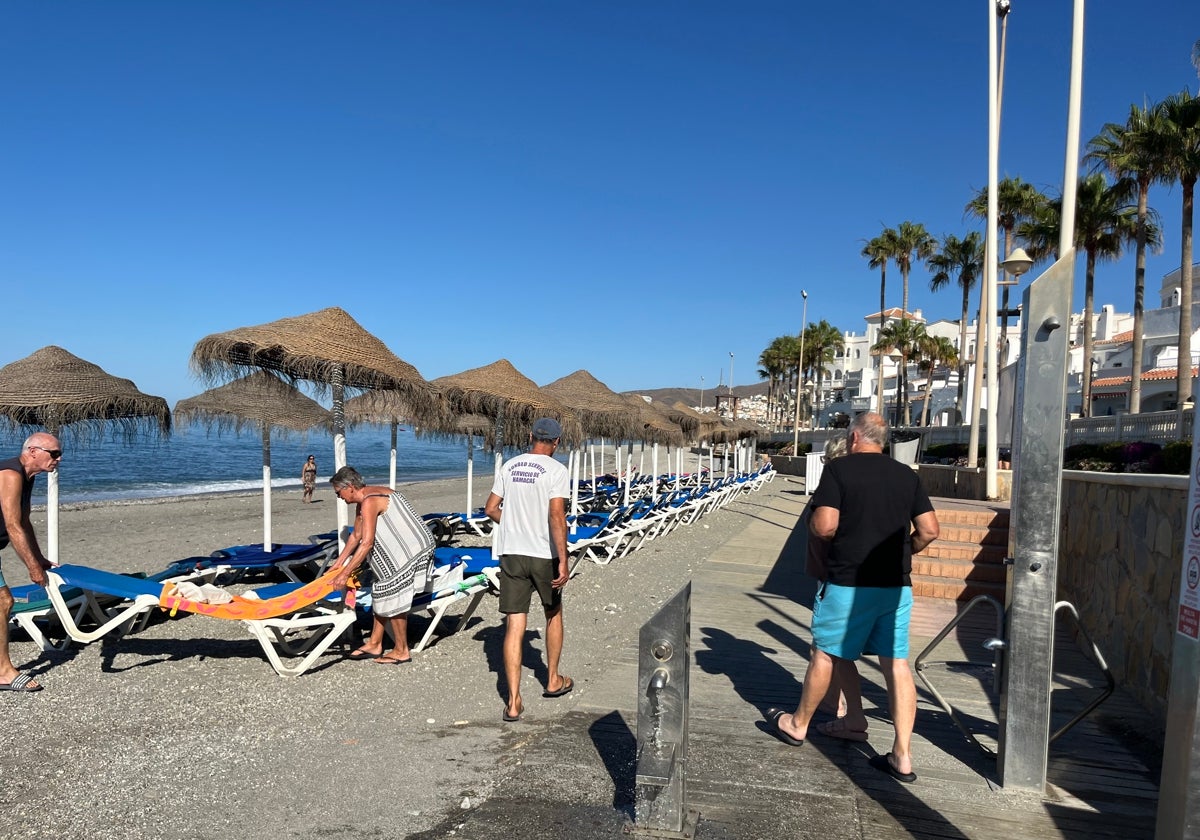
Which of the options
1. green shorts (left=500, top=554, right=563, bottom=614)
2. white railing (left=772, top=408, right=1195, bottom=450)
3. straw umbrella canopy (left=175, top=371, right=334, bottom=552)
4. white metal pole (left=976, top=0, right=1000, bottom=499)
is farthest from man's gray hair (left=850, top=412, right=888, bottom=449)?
white railing (left=772, top=408, right=1195, bottom=450)

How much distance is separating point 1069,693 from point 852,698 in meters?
1.79

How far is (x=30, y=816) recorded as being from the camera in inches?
118

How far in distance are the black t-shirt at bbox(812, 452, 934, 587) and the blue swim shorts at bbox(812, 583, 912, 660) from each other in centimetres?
5

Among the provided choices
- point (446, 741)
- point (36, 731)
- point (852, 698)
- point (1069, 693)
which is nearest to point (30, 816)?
point (36, 731)

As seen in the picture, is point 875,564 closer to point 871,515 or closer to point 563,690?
point 871,515

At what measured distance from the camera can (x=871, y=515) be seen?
335cm

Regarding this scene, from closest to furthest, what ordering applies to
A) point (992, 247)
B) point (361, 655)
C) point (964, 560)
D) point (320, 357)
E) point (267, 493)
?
1. point (361, 655)
2. point (320, 357)
3. point (964, 560)
4. point (267, 493)
5. point (992, 247)

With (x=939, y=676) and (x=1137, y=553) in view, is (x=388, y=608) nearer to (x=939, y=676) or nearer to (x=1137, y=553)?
(x=939, y=676)

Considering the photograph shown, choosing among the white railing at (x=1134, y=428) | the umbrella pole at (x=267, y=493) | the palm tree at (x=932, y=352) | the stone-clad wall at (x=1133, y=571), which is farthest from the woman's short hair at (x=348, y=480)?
the palm tree at (x=932, y=352)

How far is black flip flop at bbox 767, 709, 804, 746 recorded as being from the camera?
3.65 metres

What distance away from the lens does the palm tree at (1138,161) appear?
22.5 m

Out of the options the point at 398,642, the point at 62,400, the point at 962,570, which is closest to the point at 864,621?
the point at 398,642

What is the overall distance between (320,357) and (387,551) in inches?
73.5

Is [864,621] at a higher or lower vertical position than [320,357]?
lower
